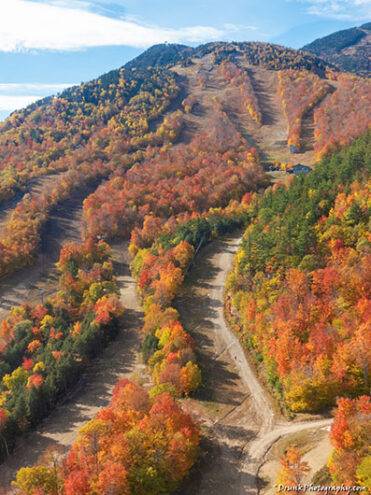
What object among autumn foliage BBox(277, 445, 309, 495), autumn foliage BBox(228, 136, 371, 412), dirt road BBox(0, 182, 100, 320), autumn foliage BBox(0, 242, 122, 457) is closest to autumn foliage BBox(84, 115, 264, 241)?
dirt road BBox(0, 182, 100, 320)

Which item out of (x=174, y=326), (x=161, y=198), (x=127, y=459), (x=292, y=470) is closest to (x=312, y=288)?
(x=174, y=326)

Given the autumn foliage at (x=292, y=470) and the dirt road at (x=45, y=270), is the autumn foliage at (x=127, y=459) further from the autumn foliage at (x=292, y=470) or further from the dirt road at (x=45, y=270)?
the dirt road at (x=45, y=270)

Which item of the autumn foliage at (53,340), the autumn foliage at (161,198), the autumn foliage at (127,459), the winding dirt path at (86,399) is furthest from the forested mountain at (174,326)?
the autumn foliage at (161,198)

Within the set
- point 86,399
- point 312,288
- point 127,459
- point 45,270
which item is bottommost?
point 86,399

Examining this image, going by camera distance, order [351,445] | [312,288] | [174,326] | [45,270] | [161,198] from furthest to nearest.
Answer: [161,198]
[45,270]
[174,326]
[312,288]
[351,445]

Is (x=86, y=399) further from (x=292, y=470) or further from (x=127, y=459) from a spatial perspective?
(x=292, y=470)

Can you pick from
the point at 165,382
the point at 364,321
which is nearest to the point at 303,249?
the point at 364,321

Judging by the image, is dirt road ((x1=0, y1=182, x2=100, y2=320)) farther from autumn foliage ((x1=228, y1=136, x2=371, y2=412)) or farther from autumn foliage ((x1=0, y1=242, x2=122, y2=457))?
autumn foliage ((x1=228, y1=136, x2=371, y2=412))
